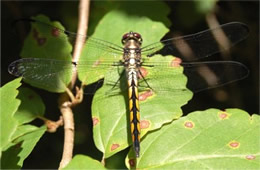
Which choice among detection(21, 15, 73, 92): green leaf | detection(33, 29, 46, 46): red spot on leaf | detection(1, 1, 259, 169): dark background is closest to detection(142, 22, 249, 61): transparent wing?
detection(21, 15, 73, 92): green leaf

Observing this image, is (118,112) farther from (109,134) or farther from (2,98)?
(2,98)

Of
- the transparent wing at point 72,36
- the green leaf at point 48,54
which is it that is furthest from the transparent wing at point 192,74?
the green leaf at point 48,54

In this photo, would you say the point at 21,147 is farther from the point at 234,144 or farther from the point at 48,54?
the point at 234,144

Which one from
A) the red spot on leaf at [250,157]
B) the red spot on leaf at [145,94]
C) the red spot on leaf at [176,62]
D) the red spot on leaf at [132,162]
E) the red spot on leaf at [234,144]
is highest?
the red spot on leaf at [176,62]

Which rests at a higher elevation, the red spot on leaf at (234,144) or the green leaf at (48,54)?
the green leaf at (48,54)

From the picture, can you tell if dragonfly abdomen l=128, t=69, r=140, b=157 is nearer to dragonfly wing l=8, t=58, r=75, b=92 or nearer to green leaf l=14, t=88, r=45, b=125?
dragonfly wing l=8, t=58, r=75, b=92

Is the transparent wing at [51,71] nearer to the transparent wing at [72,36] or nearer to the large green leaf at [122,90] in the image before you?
the large green leaf at [122,90]

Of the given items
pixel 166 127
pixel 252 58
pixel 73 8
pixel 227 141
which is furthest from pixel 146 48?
A: pixel 252 58
